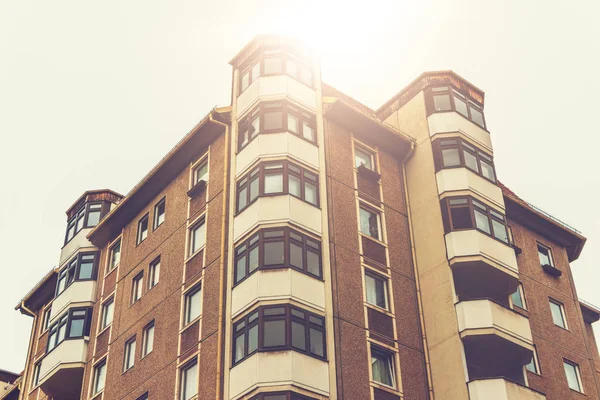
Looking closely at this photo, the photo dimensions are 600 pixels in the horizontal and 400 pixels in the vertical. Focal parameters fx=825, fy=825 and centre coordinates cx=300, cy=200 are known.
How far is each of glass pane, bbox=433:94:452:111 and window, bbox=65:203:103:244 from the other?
67.1ft

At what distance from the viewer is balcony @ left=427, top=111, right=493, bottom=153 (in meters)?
41.1

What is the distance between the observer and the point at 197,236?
38.7 metres

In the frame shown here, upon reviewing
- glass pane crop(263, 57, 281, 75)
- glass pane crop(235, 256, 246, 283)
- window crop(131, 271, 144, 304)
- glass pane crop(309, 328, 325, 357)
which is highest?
glass pane crop(263, 57, 281, 75)

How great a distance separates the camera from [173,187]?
42.5m

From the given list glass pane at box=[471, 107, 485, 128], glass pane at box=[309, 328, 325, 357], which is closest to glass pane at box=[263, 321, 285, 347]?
glass pane at box=[309, 328, 325, 357]

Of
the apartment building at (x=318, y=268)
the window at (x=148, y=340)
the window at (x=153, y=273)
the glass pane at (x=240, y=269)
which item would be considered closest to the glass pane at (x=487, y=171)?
the apartment building at (x=318, y=268)

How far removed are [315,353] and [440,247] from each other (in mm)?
9476

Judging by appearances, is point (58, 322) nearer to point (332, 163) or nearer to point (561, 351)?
point (332, 163)

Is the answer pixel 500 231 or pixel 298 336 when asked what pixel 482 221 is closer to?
pixel 500 231

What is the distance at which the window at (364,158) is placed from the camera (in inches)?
1580

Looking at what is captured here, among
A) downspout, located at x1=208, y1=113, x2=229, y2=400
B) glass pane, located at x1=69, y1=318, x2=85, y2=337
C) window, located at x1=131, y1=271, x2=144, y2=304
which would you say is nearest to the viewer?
downspout, located at x1=208, y1=113, x2=229, y2=400

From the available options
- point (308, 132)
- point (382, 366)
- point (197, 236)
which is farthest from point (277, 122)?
point (382, 366)

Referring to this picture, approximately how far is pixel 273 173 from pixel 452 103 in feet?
38.5

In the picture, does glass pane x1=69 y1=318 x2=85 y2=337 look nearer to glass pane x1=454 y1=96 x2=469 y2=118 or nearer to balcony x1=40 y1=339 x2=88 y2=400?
balcony x1=40 y1=339 x2=88 y2=400
